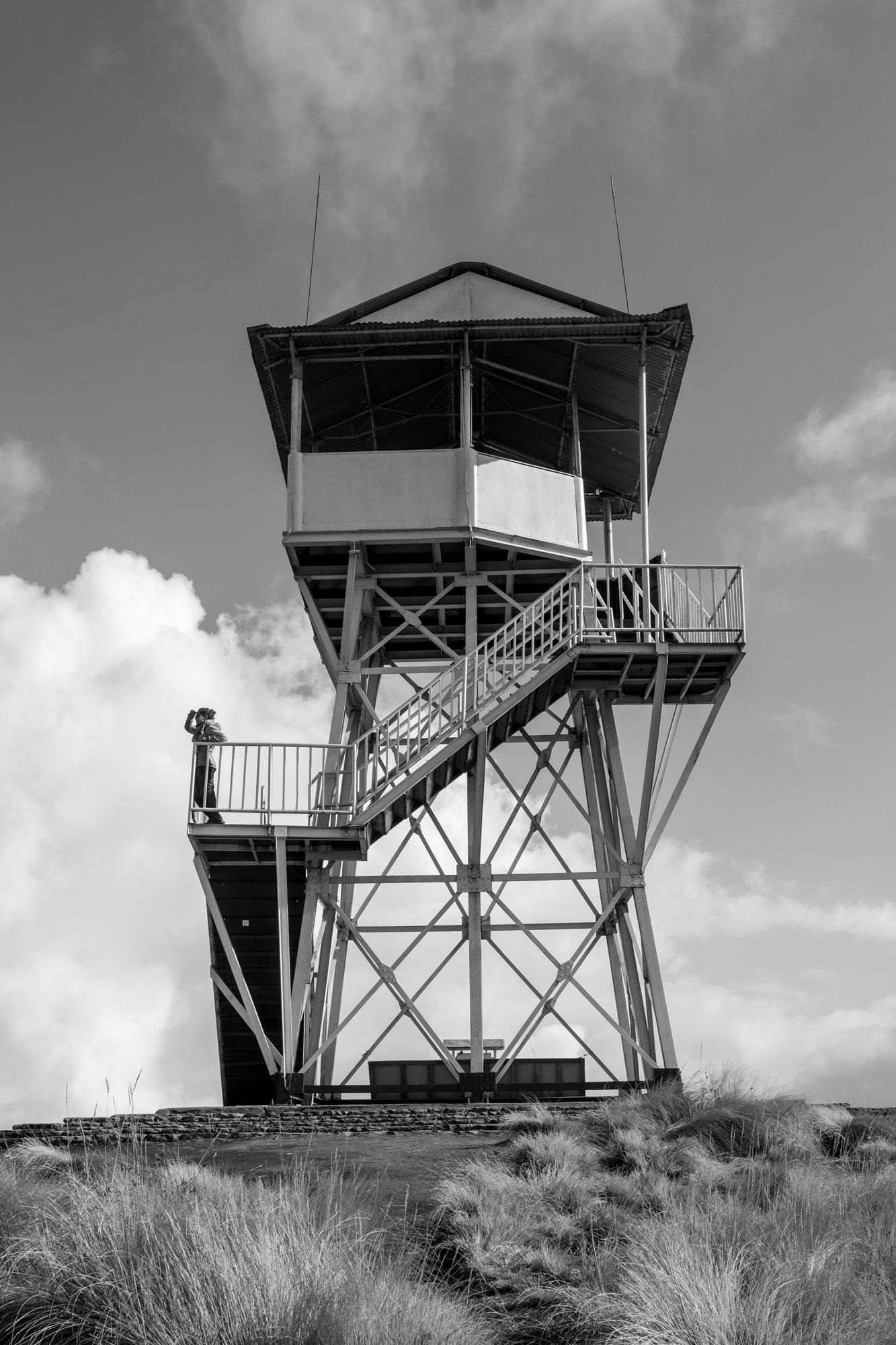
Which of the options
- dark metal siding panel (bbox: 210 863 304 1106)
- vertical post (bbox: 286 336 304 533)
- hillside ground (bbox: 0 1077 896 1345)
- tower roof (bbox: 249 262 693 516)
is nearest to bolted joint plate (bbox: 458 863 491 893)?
dark metal siding panel (bbox: 210 863 304 1106)

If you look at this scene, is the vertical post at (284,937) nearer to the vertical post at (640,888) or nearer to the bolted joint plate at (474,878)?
the bolted joint plate at (474,878)

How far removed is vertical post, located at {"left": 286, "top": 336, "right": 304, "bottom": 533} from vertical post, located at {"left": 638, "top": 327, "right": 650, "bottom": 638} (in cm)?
547

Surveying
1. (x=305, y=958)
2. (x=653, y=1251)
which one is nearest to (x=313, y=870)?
(x=305, y=958)

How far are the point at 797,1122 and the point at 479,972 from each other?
10.2m

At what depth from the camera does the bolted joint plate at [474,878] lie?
77.6 feet

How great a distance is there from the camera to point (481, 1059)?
863 inches

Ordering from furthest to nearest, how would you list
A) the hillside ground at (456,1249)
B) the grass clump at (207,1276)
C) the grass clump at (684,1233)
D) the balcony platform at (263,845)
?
the balcony platform at (263,845)
the grass clump at (684,1233)
the hillside ground at (456,1249)
the grass clump at (207,1276)

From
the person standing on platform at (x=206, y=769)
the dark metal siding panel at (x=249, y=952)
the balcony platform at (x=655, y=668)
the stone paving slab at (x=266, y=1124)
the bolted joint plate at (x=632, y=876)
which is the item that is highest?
the balcony platform at (x=655, y=668)

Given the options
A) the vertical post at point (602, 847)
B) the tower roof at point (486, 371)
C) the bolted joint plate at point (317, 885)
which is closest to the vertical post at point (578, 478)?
the tower roof at point (486, 371)

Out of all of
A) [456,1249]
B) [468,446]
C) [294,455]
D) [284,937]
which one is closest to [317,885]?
[284,937]

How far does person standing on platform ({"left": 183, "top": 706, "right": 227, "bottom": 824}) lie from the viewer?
21859 millimetres

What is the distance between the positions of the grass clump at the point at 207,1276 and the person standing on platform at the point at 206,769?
43.5 feet

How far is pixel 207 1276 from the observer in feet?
22.9

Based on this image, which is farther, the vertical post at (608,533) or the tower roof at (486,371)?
the vertical post at (608,533)
